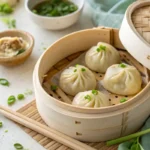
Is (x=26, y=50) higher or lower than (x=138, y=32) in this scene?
lower

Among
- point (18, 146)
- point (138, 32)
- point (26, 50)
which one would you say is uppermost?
point (138, 32)

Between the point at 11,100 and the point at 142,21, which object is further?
the point at 11,100

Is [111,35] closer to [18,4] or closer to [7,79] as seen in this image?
[7,79]

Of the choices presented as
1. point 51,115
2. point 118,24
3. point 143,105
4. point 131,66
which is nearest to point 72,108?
point 51,115

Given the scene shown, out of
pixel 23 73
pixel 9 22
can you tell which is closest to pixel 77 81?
pixel 23 73

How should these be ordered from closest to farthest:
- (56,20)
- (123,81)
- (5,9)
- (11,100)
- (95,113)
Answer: (95,113)
(123,81)
(11,100)
(56,20)
(5,9)

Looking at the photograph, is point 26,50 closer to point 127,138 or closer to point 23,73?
point 23,73

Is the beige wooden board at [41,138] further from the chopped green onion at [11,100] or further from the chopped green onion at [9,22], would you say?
the chopped green onion at [9,22]

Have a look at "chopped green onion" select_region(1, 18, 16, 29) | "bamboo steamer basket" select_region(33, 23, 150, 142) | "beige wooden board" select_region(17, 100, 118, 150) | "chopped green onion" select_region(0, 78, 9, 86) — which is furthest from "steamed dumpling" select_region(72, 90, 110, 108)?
"chopped green onion" select_region(1, 18, 16, 29)
